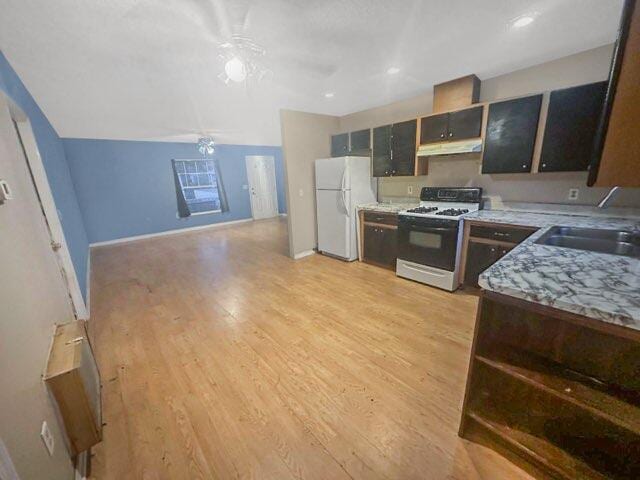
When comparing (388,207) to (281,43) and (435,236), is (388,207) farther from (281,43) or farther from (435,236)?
(281,43)

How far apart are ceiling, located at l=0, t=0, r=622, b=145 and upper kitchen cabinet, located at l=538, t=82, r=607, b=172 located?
1.35ft

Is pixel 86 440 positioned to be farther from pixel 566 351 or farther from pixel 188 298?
pixel 566 351

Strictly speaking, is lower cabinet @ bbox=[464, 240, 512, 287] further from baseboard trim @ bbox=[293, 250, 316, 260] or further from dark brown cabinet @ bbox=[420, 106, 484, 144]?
baseboard trim @ bbox=[293, 250, 316, 260]

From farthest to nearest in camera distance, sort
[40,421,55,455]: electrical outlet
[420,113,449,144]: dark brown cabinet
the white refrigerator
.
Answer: the white refrigerator
[420,113,449,144]: dark brown cabinet
[40,421,55,455]: electrical outlet

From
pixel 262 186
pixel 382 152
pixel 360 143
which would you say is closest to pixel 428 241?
pixel 382 152

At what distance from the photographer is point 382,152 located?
12.0ft

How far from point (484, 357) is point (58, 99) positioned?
4.98 m

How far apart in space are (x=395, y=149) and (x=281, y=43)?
2.04 metres

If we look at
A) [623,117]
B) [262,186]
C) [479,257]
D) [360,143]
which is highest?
[360,143]

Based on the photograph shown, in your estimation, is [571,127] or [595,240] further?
[571,127]

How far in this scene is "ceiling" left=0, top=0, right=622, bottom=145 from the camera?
161cm

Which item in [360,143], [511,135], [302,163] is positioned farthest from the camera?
[302,163]

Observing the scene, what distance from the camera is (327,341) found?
216 centimetres

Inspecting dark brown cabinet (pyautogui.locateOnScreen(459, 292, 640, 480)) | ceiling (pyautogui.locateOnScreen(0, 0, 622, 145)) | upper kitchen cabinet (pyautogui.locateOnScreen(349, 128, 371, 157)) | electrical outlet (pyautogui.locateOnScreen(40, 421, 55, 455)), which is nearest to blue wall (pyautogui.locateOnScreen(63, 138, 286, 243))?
ceiling (pyautogui.locateOnScreen(0, 0, 622, 145))
